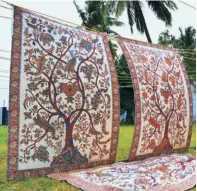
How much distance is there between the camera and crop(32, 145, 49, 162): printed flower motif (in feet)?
7.91

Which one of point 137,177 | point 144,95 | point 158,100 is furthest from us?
point 158,100

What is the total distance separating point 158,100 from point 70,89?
1313mm

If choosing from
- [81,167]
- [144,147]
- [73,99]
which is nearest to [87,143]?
[81,167]

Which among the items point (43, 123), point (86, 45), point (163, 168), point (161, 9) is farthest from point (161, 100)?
point (161, 9)

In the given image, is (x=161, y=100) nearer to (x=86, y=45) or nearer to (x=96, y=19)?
(x=86, y=45)

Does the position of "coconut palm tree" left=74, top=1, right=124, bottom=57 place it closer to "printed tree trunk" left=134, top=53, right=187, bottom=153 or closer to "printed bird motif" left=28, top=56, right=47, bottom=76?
"printed tree trunk" left=134, top=53, right=187, bottom=153

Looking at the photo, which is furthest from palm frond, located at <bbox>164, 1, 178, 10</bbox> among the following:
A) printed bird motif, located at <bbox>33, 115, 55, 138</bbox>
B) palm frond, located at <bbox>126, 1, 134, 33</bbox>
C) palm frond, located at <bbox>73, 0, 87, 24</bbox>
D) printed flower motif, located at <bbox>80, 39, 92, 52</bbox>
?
printed bird motif, located at <bbox>33, 115, 55, 138</bbox>

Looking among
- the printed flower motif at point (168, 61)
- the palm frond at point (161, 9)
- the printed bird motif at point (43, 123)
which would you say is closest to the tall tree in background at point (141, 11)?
the palm frond at point (161, 9)

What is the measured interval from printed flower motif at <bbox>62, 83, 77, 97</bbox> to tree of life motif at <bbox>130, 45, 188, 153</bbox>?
96 cm

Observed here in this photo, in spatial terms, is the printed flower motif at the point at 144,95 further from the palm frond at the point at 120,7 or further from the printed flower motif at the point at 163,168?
the palm frond at the point at 120,7

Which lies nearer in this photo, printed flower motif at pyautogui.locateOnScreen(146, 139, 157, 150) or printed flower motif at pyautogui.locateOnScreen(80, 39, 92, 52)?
printed flower motif at pyautogui.locateOnScreen(80, 39, 92, 52)

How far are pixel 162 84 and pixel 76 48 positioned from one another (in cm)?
134

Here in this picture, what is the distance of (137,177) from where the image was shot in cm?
240

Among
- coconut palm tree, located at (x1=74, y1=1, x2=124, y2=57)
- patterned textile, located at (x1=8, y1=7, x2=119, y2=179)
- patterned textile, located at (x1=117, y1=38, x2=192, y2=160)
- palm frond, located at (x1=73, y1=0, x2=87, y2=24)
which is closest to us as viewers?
patterned textile, located at (x1=8, y1=7, x2=119, y2=179)
